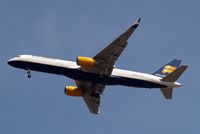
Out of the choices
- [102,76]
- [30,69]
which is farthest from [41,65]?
[102,76]

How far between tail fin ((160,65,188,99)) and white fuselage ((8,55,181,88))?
0.79 m

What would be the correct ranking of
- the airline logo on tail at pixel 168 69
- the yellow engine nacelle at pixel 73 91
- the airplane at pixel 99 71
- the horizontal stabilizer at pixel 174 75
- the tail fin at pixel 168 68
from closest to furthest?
the horizontal stabilizer at pixel 174 75 → the airplane at pixel 99 71 → the tail fin at pixel 168 68 → the airline logo on tail at pixel 168 69 → the yellow engine nacelle at pixel 73 91

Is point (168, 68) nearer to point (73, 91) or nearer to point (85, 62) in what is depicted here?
point (73, 91)

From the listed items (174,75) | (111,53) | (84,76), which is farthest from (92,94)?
(174,75)

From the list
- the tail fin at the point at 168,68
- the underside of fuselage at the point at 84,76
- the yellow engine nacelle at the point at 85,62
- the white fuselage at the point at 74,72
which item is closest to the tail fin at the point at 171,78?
the white fuselage at the point at 74,72

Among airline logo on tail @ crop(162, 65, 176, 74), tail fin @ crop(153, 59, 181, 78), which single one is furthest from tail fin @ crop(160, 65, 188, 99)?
airline logo on tail @ crop(162, 65, 176, 74)

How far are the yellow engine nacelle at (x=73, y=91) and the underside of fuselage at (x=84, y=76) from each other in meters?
9.18

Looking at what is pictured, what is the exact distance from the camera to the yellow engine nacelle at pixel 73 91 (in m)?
125

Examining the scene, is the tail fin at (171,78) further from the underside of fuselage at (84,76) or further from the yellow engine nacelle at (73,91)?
the yellow engine nacelle at (73,91)

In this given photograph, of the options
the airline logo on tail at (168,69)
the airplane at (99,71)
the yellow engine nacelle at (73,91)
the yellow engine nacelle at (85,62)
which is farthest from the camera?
the yellow engine nacelle at (73,91)

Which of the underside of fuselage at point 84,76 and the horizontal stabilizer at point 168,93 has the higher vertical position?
the underside of fuselage at point 84,76

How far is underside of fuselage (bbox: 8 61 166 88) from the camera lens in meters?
115

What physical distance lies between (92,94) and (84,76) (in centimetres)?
1013

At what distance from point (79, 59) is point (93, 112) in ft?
60.1
